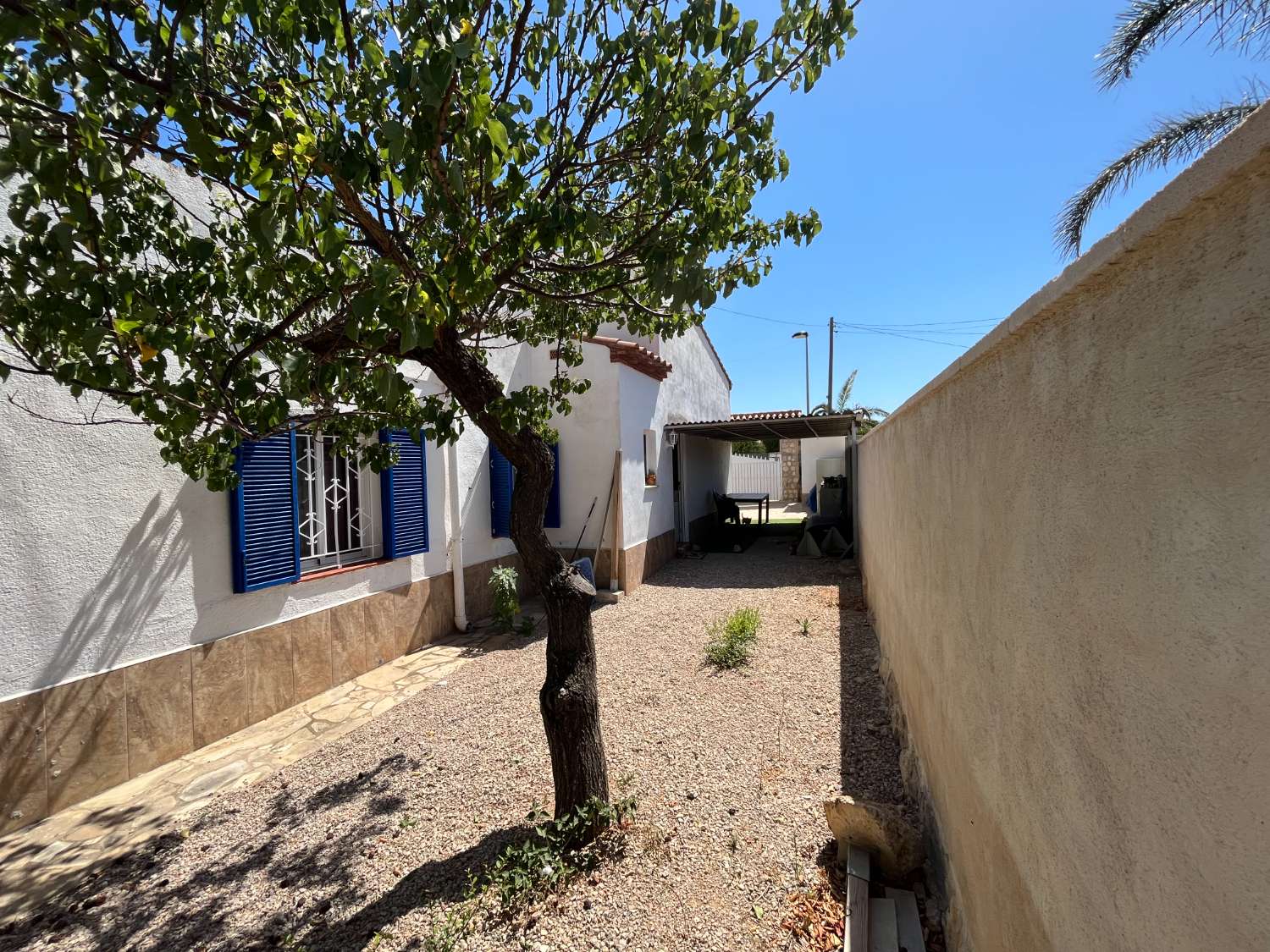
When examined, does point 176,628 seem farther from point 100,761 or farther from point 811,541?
point 811,541

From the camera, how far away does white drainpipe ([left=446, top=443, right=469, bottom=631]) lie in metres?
7.18

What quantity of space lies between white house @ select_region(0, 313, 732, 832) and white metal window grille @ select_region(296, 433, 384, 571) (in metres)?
0.02

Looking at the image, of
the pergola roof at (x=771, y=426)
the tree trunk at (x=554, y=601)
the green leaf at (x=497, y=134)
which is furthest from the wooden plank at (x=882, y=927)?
the pergola roof at (x=771, y=426)

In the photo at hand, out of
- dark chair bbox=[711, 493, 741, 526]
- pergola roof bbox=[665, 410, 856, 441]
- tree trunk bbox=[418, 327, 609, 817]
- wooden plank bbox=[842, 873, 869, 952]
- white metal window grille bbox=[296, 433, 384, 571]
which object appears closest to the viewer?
wooden plank bbox=[842, 873, 869, 952]

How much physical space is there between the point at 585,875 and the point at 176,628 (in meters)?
3.63

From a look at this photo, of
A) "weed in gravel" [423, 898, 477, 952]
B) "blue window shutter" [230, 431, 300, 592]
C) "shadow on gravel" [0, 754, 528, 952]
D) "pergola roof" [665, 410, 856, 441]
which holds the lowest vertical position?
"shadow on gravel" [0, 754, 528, 952]

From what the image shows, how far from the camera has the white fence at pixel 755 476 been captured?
1154 inches

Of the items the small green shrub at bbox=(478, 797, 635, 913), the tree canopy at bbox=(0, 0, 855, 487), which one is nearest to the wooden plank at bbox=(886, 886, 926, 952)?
the small green shrub at bbox=(478, 797, 635, 913)

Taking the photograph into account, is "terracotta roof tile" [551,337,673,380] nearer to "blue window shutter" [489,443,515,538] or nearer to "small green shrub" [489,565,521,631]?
"blue window shutter" [489,443,515,538]

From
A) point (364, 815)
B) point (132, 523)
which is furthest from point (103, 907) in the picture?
point (132, 523)

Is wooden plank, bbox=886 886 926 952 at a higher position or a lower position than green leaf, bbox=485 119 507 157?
lower

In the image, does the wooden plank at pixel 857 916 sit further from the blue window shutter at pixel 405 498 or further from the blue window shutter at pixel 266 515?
the blue window shutter at pixel 405 498

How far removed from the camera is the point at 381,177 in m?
1.94

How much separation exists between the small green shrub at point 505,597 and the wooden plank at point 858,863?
5.14 meters
